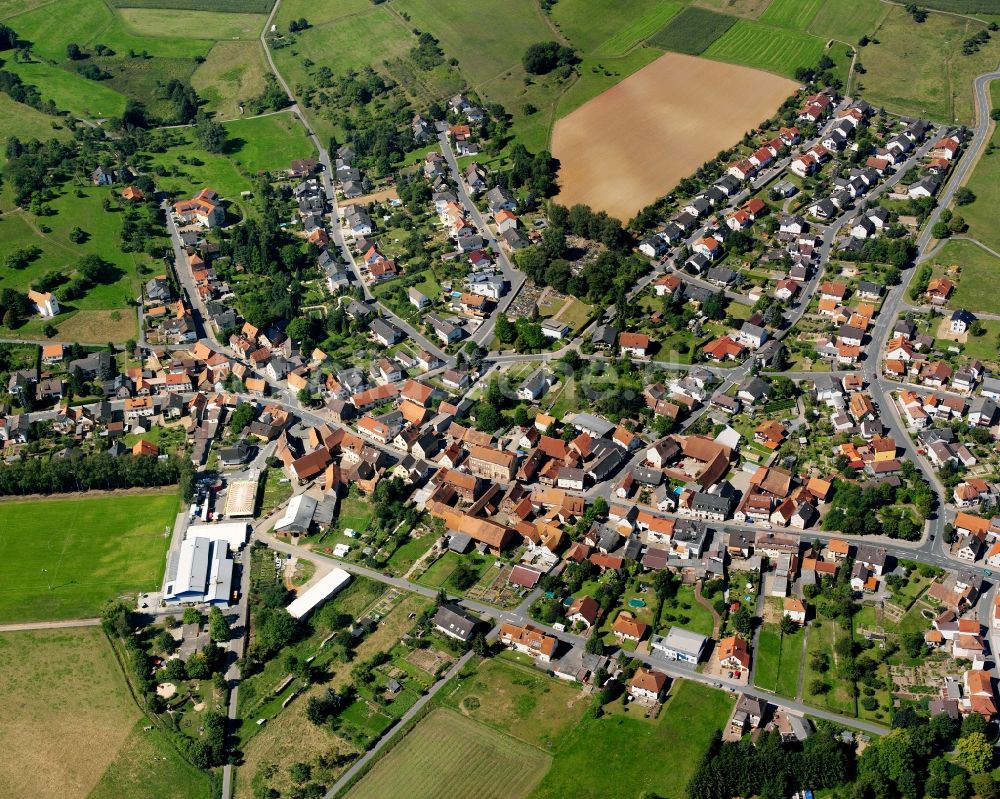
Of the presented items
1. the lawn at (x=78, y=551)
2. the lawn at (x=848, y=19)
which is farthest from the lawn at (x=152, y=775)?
the lawn at (x=848, y=19)

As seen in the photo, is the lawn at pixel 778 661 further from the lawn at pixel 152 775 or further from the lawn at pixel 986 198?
the lawn at pixel 986 198

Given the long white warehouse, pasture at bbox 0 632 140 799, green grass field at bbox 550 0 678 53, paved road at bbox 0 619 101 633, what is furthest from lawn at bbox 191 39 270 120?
pasture at bbox 0 632 140 799

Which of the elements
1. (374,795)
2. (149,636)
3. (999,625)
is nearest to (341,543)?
(149,636)

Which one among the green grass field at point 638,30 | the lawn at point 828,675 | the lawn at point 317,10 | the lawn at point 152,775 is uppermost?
the green grass field at point 638,30

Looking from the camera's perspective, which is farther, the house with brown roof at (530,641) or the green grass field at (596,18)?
the green grass field at (596,18)

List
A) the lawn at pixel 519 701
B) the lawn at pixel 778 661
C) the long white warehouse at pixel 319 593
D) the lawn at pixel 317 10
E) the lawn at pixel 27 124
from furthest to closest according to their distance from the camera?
the lawn at pixel 317 10
the lawn at pixel 27 124
the long white warehouse at pixel 319 593
the lawn at pixel 778 661
the lawn at pixel 519 701

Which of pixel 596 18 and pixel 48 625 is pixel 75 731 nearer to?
pixel 48 625

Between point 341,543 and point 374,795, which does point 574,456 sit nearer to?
point 341,543
